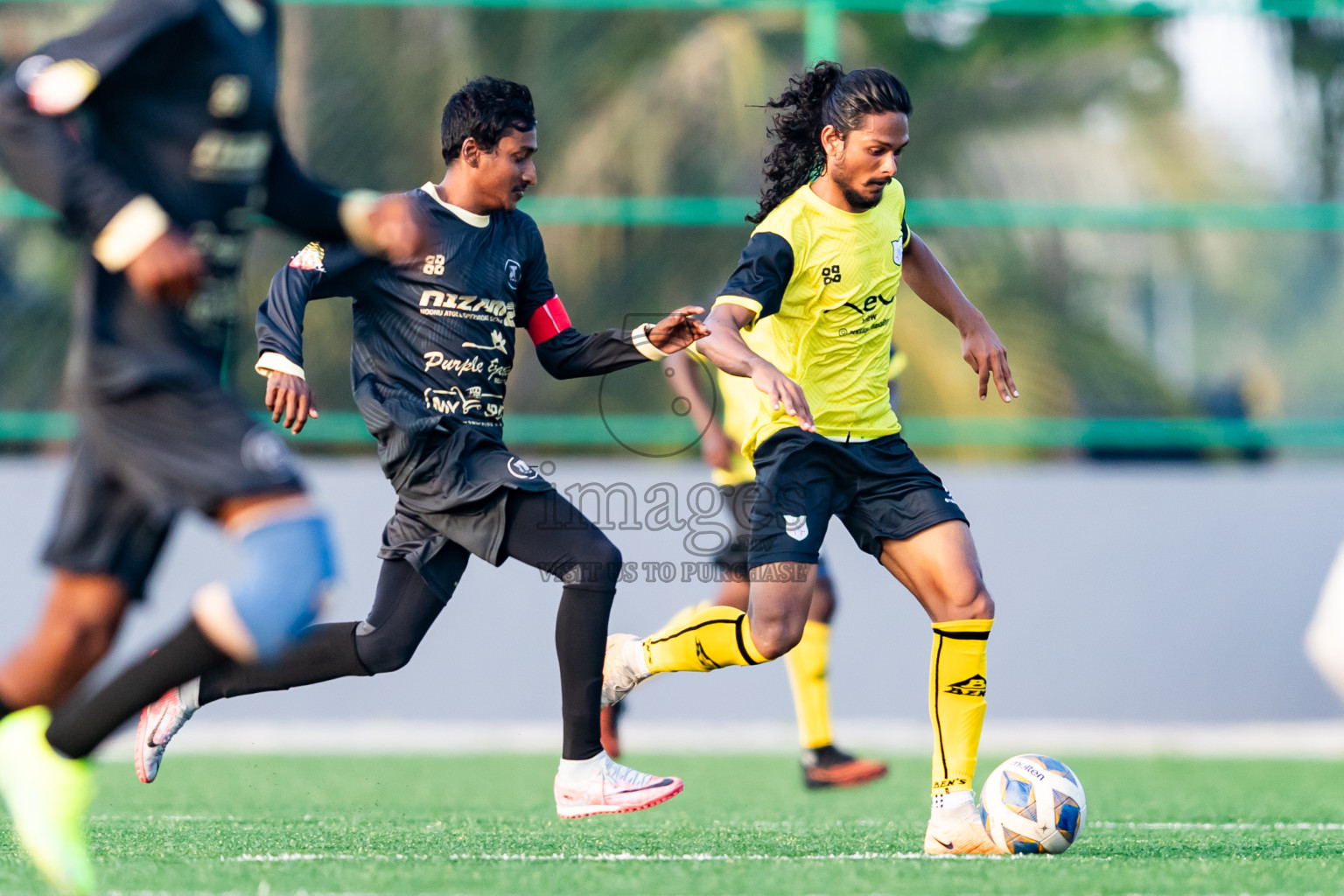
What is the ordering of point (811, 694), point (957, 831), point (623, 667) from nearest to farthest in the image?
point (957, 831)
point (623, 667)
point (811, 694)

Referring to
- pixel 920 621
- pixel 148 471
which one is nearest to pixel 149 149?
pixel 148 471

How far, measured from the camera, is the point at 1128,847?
4.61m

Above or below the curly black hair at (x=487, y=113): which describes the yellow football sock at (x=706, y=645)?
below

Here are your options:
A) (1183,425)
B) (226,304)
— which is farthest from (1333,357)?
(226,304)

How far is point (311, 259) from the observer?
15.9 ft

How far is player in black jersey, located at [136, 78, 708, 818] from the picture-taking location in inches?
182

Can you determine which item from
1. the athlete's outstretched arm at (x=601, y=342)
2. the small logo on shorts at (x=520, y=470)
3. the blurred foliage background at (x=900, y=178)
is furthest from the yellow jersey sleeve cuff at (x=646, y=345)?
the blurred foliage background at (x=900, y=178)

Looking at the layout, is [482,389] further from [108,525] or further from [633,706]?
[633,706]

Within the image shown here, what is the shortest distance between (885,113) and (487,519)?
167 centimetres

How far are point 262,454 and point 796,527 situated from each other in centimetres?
187

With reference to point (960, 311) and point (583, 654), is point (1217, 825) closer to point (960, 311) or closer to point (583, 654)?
point (960, 311)

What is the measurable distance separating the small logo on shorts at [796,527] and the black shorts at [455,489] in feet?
→ 2.20

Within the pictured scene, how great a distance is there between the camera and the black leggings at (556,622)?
15.1ft

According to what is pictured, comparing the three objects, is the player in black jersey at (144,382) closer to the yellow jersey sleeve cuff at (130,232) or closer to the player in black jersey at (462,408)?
the yellow jersey sleeve cuff at (130,232)
